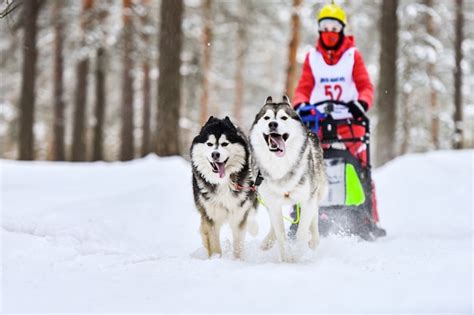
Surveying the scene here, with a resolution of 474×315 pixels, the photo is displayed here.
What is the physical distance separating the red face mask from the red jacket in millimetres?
80

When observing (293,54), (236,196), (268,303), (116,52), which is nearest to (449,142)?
(293,54)

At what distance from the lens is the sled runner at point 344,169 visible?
Answer: 5.18 m

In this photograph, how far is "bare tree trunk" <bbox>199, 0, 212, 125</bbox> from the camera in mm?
18266

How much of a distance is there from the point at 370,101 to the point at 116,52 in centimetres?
1261

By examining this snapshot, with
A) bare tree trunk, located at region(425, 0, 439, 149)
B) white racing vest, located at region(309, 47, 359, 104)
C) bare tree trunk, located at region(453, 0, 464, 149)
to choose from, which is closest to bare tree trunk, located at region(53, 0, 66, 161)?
bare tree trunk, located at region(425, 0, 439, 149)

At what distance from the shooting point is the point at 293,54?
51.5 ft

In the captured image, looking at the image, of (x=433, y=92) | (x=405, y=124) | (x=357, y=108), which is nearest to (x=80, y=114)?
(x=405, y=124)

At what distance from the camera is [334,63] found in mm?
5707

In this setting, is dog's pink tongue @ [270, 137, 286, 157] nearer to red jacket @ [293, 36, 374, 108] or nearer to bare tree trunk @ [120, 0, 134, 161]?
red jacket @ [293, 36, 374, 108]

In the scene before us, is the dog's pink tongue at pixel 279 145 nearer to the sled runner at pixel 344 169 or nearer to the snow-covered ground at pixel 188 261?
the snow-covered ground at pixel 188 261

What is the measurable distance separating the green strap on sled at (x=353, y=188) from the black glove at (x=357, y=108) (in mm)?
570

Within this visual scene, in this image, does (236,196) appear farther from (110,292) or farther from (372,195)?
(372,195)

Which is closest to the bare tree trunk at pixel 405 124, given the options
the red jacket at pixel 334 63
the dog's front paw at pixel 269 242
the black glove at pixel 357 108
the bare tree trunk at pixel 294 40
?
the bare tree trunk at pixel 294 40

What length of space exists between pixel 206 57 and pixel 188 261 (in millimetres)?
15968
